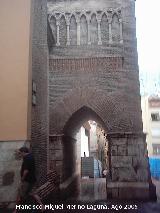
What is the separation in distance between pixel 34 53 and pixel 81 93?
4.98m

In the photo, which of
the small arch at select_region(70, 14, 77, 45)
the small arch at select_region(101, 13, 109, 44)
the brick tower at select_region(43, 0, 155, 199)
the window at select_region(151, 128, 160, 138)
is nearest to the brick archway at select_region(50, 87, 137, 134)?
the brick tower at select_region(43, 0, 155, 199)

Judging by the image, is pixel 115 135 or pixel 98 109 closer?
pixel 115 135

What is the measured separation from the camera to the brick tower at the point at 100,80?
447 inches

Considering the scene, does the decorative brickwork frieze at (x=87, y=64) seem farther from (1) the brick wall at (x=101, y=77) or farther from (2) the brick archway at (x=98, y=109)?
(2) the brick archway at (x=98, y=109)

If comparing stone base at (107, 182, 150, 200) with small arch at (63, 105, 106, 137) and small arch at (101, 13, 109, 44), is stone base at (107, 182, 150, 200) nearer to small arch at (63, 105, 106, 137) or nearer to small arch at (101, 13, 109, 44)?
small arch at (63, 105, 106, 137)

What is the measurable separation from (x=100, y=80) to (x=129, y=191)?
4.26 meters

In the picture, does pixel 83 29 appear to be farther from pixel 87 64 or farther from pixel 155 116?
pixel 155 116

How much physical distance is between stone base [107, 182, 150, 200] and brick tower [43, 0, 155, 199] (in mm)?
35

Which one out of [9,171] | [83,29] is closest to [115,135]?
[83,29]

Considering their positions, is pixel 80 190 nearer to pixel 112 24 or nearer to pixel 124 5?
pixel 112 24

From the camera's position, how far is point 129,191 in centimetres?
1086

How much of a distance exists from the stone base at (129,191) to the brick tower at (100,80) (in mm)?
35

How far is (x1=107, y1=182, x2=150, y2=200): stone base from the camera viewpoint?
427 inches

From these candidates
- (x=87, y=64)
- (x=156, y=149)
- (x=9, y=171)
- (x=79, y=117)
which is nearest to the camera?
(x=9, y=171)
